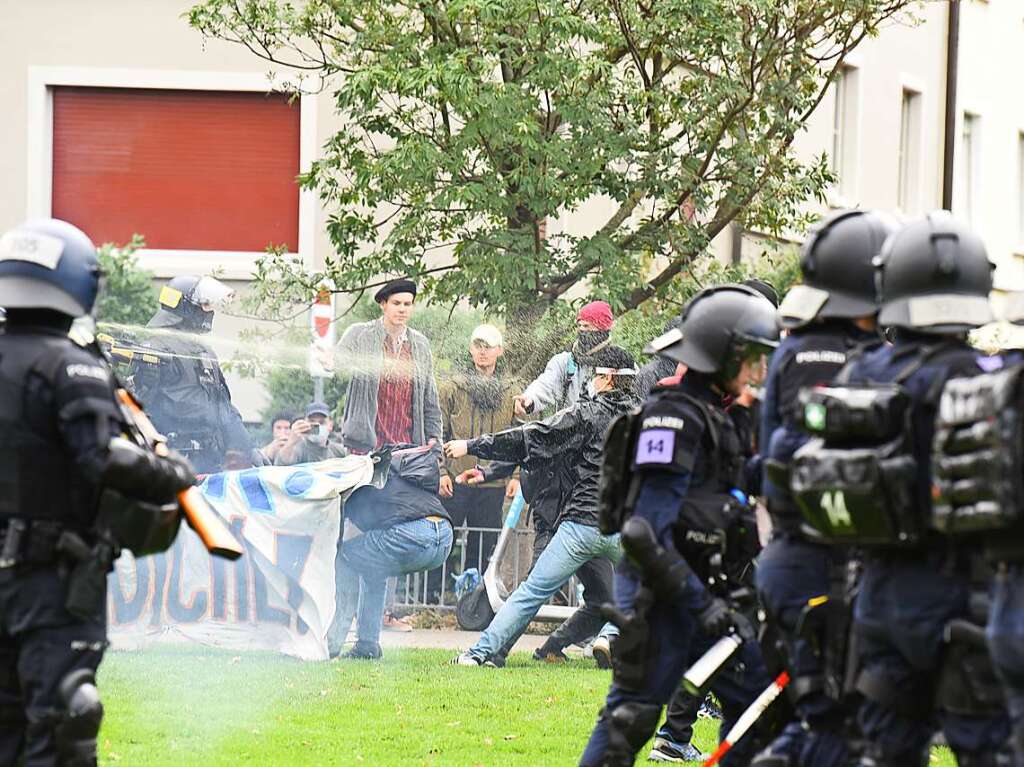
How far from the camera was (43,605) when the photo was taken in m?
5.62

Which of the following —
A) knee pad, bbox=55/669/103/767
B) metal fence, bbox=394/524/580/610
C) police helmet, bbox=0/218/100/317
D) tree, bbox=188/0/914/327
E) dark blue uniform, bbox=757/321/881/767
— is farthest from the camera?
tree, bbox=188/0/914/327

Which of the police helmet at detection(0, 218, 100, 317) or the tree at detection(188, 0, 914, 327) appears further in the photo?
the tree at detection(188, 0, 914, 327)

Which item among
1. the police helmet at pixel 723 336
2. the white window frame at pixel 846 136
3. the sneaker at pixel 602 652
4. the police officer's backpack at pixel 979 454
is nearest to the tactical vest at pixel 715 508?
the police helmet at pixel 723 336

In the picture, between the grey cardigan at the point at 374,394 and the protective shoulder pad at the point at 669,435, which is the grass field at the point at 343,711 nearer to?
the grey cardigan at the point at 374,394

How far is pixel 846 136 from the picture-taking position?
2594 centimetres

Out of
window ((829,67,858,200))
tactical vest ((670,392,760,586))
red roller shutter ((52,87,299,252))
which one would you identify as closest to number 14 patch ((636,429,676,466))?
tactical vest ((670,392,760,586))

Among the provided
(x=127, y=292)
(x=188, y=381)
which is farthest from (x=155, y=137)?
(x=188, y=381)

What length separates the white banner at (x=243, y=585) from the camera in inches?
428

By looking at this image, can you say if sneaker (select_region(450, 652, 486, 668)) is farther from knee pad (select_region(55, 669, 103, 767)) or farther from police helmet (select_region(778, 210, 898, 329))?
knee pad (select_region(55, 669, 103, 767))

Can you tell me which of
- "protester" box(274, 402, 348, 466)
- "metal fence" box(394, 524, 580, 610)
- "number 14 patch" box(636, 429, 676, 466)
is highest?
"number 14 patch" box(636, 429, 676, 466)

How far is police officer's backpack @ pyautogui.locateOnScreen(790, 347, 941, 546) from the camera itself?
5035 millimetres

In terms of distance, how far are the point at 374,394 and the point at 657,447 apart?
18.6 ft

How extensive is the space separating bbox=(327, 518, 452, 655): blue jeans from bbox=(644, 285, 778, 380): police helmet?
15.1ft

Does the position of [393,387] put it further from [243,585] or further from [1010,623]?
[1010,623]
